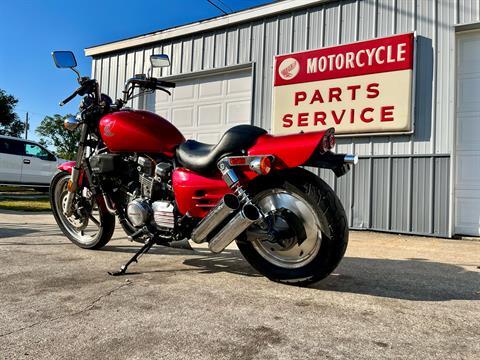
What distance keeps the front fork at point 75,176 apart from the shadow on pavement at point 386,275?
1.82ft

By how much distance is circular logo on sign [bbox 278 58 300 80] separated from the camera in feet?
23.4

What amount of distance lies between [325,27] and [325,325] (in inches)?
242

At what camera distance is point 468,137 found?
5.88 meters

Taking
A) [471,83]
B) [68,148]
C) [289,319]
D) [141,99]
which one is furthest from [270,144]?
[68,148]

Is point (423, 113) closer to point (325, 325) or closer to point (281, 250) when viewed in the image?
point (281, 250)

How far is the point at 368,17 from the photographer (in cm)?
653

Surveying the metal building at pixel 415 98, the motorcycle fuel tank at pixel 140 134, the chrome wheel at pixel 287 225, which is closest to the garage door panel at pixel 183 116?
the metal building at pixel 415 98

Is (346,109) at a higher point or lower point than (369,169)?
higher

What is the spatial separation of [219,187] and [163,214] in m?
0.53

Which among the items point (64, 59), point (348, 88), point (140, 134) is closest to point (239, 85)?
point (348, 88)

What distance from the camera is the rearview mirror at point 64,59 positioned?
3644 mm

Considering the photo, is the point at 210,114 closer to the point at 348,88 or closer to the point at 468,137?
the point at 348,88

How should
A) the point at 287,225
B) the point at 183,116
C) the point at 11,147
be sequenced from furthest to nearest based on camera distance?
the point at 11,147, the point at 183,116, the point at 287,225

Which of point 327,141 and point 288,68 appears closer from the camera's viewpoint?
point 327,141
